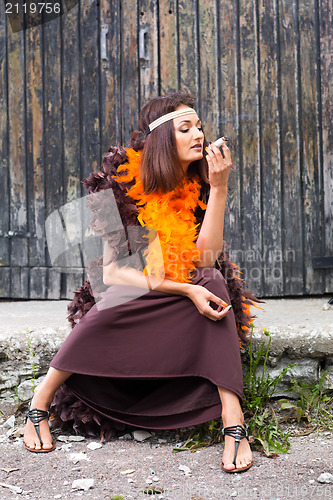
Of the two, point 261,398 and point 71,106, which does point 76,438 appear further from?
point 71,106

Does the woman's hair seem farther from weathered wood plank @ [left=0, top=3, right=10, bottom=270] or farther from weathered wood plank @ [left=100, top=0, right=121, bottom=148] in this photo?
weathered wood plank @ [left=0, top=3, right=10, bottom=270]

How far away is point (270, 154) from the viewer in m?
3.39

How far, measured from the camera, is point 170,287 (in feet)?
6.66

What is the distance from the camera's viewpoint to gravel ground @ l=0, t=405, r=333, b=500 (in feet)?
5.67

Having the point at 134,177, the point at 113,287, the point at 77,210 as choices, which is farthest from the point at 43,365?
the point at 77,210

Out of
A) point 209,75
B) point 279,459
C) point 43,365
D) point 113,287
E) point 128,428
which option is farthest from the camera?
point 209,75

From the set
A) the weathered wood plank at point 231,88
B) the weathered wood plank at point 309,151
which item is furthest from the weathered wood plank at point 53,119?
the weathered wood plank at point 309,151

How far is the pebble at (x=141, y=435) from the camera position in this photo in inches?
85.9

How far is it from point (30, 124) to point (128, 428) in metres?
2.15

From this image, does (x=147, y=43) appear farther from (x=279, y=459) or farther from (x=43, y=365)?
(x=279, y=459)

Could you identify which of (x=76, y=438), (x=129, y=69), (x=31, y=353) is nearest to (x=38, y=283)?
(x=31, y=353)

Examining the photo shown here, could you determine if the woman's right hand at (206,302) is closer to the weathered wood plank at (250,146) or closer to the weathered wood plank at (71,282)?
the weathered wood plank at (250,146)

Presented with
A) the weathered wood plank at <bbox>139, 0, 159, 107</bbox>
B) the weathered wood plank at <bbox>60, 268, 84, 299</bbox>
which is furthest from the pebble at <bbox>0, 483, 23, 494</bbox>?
the weathered wood plank at <bbox>139, 0, 159, 107</bbox>

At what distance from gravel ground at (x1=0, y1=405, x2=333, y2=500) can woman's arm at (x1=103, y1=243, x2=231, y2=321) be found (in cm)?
54
